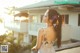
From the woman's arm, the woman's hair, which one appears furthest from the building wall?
the woman's arm

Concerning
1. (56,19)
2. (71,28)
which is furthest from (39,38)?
(71,28)

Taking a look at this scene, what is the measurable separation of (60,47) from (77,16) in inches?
22.7

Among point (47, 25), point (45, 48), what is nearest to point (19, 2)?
point (47, 25)

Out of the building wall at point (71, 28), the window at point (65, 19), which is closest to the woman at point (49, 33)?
the window at point (65, 19)

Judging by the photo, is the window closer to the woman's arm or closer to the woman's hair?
the woman's hair

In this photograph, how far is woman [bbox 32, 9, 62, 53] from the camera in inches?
107

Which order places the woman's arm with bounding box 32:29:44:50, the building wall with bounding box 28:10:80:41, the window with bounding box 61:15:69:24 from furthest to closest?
the building wall with bounding box 28:10:80:41, the window with bounding box 61:15:69:24, the woman's arm with bounding box 32:29:44:50

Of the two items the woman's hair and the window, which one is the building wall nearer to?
the window

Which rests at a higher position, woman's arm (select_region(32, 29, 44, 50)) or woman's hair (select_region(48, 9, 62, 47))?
woman's hair (select_region(48, 9, 62, 47))

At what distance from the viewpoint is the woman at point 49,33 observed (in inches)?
107

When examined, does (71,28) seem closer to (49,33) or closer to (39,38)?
(49,33)

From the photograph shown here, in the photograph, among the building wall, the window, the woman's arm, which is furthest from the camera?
the building wall

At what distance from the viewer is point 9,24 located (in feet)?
9.36

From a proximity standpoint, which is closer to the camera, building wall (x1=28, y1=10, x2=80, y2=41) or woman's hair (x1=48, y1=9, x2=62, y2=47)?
woman's hair (x1=48, y1=9, x2=62, y2=47)
